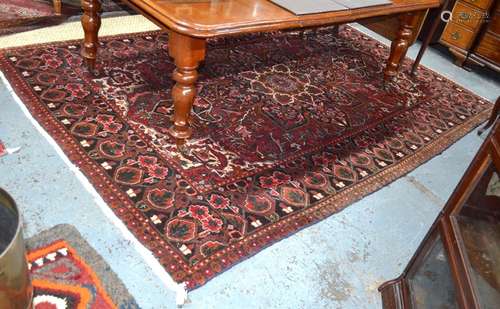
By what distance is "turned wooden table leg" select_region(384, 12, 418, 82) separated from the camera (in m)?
2.74

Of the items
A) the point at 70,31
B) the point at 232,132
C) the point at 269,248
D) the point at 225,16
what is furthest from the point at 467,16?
the point at 70,31

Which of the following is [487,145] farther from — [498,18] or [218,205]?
[498,18]

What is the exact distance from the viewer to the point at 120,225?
1568 millimetres

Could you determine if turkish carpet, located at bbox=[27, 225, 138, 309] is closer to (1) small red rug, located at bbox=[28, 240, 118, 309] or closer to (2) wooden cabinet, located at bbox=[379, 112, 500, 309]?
(1) small red rug, located at bbox=[28, 240, 118, 309]

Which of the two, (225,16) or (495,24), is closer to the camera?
(225,16)

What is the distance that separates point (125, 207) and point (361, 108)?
1.67 meters

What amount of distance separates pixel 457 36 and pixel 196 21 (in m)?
2.86

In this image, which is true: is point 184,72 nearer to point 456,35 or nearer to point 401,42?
point 401,42

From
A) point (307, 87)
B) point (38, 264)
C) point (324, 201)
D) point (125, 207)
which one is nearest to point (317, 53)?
point (307, 87)

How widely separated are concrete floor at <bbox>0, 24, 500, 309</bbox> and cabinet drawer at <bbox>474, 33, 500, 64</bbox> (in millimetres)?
1980

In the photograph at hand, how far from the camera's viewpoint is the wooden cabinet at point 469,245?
3.34ft

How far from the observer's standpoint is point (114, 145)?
1.92 metres

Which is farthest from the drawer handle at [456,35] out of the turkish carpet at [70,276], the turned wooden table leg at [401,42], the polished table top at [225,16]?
the turkish carpet at [70,276]

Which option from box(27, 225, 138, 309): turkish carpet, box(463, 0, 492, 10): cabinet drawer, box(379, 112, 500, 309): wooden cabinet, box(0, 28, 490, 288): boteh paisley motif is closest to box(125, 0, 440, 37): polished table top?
box(0, 28, 490, 288): boteh paisley motif
